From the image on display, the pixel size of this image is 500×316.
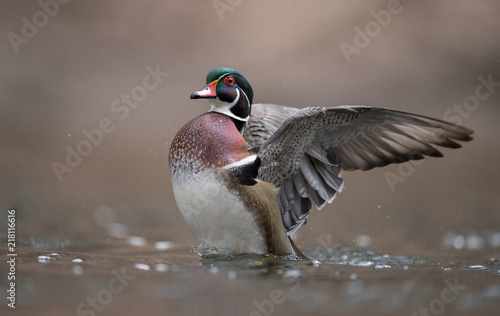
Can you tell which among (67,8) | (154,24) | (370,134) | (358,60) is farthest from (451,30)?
(370,134)

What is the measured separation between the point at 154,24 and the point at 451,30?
14.4 feet

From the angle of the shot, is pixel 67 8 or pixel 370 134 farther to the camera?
pixel 67 8

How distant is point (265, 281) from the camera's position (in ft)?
12.9

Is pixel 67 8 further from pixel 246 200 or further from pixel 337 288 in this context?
pixel 337 288

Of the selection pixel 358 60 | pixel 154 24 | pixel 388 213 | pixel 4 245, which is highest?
pixel 154 24

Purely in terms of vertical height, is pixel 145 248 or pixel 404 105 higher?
pixel 404 105

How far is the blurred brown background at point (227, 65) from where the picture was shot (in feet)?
25.8

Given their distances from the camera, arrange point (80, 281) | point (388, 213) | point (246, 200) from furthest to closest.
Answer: point (388, 213) < point (246, 200) < point (80, 281)

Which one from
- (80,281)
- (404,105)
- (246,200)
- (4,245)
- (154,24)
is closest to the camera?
(80,281)
